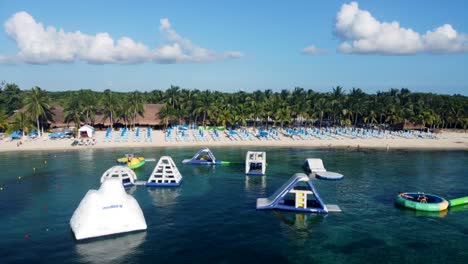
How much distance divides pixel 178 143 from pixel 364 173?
1694 inches

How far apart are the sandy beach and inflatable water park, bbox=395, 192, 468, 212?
42164 millimetres

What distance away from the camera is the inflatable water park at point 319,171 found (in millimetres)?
53125

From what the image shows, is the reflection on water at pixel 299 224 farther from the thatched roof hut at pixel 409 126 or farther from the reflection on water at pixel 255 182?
the thatched roof hut at pixel 409 126

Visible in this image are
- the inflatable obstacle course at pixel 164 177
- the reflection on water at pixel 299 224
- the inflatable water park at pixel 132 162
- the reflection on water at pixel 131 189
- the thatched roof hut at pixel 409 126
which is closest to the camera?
the reflection on water at pixel 299 224

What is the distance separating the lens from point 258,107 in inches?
4097

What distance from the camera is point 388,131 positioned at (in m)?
105

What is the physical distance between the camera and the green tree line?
97.8 metres

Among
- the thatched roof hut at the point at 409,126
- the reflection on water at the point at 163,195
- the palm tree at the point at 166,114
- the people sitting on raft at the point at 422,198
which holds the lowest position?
the reflection on water at the point at 163,195

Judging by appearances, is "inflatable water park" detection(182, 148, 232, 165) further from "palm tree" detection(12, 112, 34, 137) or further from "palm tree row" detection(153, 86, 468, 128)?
"palm tree" detection(12, 112, 34, 137)

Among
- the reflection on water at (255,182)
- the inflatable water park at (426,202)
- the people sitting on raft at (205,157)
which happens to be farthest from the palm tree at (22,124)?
the inflatable water park at (426,202)

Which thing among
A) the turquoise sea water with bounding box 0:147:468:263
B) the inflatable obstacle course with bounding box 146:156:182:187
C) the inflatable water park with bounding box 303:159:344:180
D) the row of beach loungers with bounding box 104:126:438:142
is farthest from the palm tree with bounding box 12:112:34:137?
the inflatable water park with bounding box 303:159:344:180

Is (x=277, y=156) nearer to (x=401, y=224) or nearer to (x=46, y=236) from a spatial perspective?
(x=401, y=224)

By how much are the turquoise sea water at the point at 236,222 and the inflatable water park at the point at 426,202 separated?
3.00 ft

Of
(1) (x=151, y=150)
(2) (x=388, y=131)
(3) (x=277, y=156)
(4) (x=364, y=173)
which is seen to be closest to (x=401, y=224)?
(4) (x=364, y=173)
